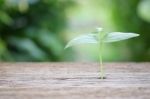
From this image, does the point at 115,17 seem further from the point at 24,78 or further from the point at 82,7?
the point at 24,78

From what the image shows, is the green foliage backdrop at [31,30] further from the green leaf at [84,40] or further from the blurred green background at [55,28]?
the green leaf at [84,40]

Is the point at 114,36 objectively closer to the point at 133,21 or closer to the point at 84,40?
the point at 84,40

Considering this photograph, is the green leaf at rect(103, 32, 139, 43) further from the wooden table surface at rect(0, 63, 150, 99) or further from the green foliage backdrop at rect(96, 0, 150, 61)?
the green foliage backdrop at rect(96, 0, 150, 61)

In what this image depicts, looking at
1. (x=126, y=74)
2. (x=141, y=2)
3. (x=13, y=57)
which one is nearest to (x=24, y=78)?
(x=126, y=74)

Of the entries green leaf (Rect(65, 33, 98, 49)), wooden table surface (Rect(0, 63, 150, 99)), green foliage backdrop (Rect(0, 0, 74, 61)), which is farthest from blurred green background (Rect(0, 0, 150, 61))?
green leaf (Rect(65, 33, 98, 49))

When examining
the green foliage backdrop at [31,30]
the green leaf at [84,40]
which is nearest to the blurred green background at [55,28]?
the green foliage backdrop at [31,30]

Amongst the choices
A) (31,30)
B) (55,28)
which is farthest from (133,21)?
(31,30)

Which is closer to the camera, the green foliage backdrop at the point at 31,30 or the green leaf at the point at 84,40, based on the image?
the green leaf at the point at 84,40
